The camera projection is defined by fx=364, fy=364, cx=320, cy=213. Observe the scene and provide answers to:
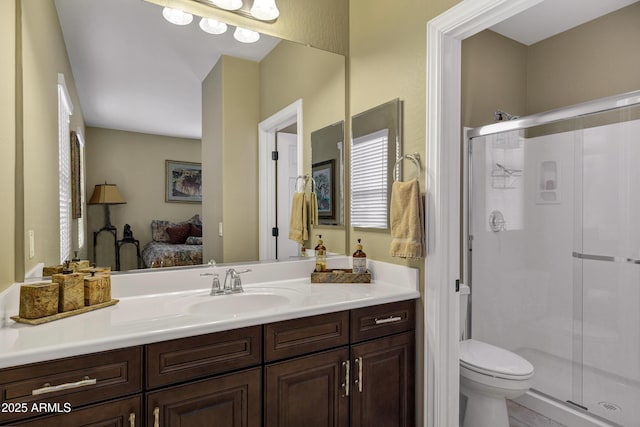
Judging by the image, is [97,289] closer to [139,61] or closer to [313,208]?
[139,61]

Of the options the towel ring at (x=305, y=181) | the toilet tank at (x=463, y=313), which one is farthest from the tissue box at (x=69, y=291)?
the toilet tank at (x=463, y=313)

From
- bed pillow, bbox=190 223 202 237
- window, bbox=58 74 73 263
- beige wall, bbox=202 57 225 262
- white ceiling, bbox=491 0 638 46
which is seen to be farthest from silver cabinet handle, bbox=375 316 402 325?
white ceiling, bbox=491 0 638 46

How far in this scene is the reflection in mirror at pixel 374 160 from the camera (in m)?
1.85

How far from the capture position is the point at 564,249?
2.54 meters

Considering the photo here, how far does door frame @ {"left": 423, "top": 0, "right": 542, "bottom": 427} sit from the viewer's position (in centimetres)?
161

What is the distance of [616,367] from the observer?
2.21 metres

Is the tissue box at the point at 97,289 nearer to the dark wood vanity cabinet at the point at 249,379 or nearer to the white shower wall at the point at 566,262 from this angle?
the dark wood vanity cabinet at the point at 249,379

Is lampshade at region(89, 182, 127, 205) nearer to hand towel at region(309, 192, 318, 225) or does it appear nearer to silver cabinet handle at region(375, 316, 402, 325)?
hand towel at region(309, 192, 318, 225)

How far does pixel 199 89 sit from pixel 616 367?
9.43 feet

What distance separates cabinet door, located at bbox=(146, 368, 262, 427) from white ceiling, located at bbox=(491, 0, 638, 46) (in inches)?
102

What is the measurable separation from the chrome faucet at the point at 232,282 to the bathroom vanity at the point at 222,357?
2.0 inches

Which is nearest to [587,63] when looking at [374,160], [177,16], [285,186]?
[374,160]

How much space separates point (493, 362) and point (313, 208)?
4.17 ft

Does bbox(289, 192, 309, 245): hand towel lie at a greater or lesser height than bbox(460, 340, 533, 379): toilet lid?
greater
